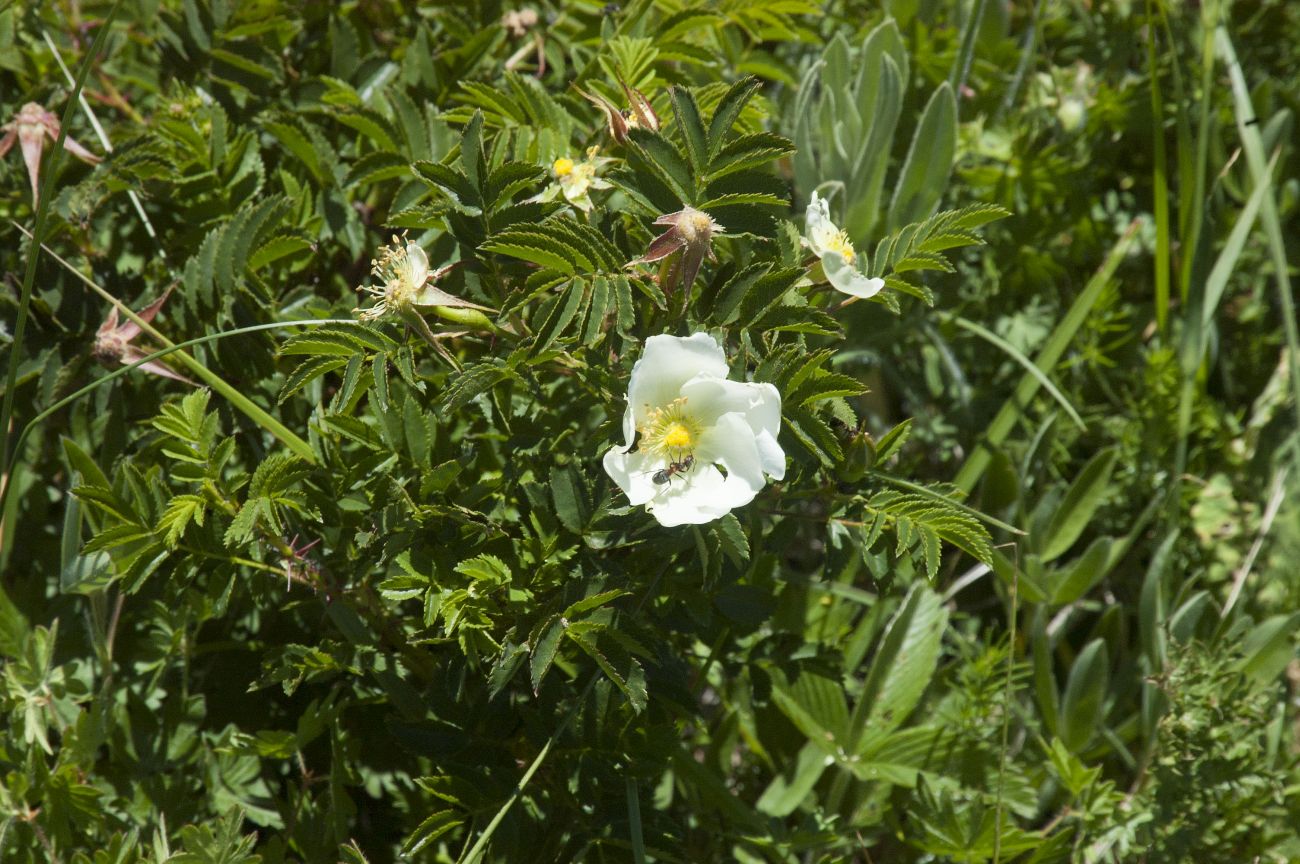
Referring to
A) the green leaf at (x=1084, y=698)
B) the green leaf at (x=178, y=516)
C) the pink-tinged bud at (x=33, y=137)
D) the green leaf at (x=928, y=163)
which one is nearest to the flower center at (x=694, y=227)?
the green leaf at (x=178, y=516)

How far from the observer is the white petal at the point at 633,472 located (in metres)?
1.21

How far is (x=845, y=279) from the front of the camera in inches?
50.7

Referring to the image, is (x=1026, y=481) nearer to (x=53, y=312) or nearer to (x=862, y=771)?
(x=862, y=771)

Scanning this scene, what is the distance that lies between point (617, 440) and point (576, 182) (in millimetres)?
328

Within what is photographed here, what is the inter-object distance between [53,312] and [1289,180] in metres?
2.33

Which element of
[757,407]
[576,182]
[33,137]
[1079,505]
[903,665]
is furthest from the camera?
[1079,505]

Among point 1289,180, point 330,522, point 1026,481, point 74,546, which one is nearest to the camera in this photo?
point 330,522

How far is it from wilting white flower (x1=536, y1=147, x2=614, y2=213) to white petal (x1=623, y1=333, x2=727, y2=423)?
0.88 ft

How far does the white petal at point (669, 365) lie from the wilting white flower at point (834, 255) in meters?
0.17

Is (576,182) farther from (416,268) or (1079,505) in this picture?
(1079,505)

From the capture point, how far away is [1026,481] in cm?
213

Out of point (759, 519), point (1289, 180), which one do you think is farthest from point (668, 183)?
point (1289, 180)

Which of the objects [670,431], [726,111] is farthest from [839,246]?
[670,431]

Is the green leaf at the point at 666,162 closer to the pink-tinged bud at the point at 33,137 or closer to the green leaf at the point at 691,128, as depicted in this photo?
the green leaf at the point at 691,128
